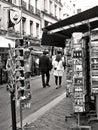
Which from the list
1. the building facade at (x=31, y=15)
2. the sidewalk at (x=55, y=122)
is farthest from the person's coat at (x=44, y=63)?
the building facade at (x=31, y=15)

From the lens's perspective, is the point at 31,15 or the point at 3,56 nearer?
the point at 3,56

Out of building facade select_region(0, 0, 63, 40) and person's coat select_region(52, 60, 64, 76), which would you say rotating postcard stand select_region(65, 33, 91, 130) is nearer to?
person's coat select_region(52, 60, 64, 76)

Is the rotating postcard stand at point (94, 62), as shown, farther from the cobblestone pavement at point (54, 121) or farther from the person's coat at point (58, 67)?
the person's coat at point (58, 67)

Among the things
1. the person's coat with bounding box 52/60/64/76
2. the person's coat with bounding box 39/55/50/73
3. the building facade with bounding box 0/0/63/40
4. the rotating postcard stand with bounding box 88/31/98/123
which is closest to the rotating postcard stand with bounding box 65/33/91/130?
the rotating postcard stand with bounding box 88/31/98/123

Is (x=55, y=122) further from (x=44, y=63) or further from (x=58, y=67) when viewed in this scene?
(x=44, y=63)

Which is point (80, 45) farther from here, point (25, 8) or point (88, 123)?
point (25, 8)

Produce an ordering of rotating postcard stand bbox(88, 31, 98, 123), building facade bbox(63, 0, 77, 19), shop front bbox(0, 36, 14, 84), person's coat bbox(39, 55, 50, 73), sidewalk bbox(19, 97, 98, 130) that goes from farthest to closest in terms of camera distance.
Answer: building facade bbox(63, 0, 77, 19) < shop front bbox(0, 36, 14, 84) < person's coat bbox(39, 55, 50, 73) < sidewalk bbox(19, 97, 98, 130) < rotating postcard stand bbox(88, 31, 98, 123)

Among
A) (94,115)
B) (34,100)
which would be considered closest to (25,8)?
(34,100)

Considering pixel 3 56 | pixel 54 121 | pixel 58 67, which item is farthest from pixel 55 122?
pixel 3 56

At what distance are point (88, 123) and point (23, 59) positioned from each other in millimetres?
2143

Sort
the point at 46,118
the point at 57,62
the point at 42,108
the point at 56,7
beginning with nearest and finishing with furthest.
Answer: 1. the point at 46,118
2. the point at 42,108
3. the point at 57,62
4. the point at 56,7

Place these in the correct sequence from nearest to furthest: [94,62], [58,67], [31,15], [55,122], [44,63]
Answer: [94,62], [55,122], [58,67], [44,63], [31,15]

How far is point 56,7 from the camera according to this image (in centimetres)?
4956

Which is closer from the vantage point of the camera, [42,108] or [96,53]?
[96,53]
